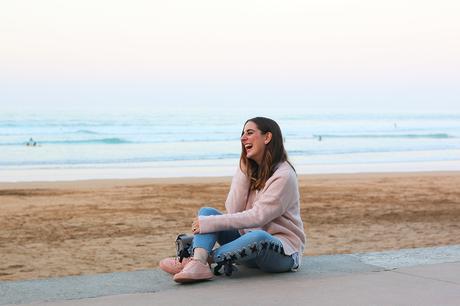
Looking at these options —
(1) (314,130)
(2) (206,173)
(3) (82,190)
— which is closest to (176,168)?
(2) (206,173)

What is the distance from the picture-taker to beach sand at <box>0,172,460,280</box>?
29.5 ft

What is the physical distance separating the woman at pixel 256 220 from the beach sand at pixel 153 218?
2.86 meters

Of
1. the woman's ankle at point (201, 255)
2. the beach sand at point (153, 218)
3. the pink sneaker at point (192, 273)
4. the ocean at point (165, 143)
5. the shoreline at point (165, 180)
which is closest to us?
the pink sneaker at point (192, 273)

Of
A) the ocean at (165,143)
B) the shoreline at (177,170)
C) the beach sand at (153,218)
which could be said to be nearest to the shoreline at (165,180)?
the beach sand at (153,218)

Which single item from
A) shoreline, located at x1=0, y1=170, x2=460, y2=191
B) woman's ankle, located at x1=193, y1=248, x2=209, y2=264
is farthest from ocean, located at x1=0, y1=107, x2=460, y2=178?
woman's ankle, located at x1=193, y1=248, x2=209, y2=264

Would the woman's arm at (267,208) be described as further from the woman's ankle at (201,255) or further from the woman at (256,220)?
the woman's ankle at (201,255)

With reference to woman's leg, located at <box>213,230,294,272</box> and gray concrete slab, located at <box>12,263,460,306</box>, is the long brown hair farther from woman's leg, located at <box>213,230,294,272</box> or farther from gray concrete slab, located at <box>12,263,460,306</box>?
gray concrete slab, located at <box>12,263,460,306</box>

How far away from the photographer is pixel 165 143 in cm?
3866

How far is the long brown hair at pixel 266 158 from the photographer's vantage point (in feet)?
18.0

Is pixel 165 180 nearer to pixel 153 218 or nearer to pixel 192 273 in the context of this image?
pixel 153 218

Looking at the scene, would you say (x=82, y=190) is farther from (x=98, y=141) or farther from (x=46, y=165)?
(x=98, y=141)

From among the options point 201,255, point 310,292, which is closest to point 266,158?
point 201,255

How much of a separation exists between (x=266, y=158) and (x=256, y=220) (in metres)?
0.46

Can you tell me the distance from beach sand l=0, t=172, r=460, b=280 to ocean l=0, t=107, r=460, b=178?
7.39 meters
